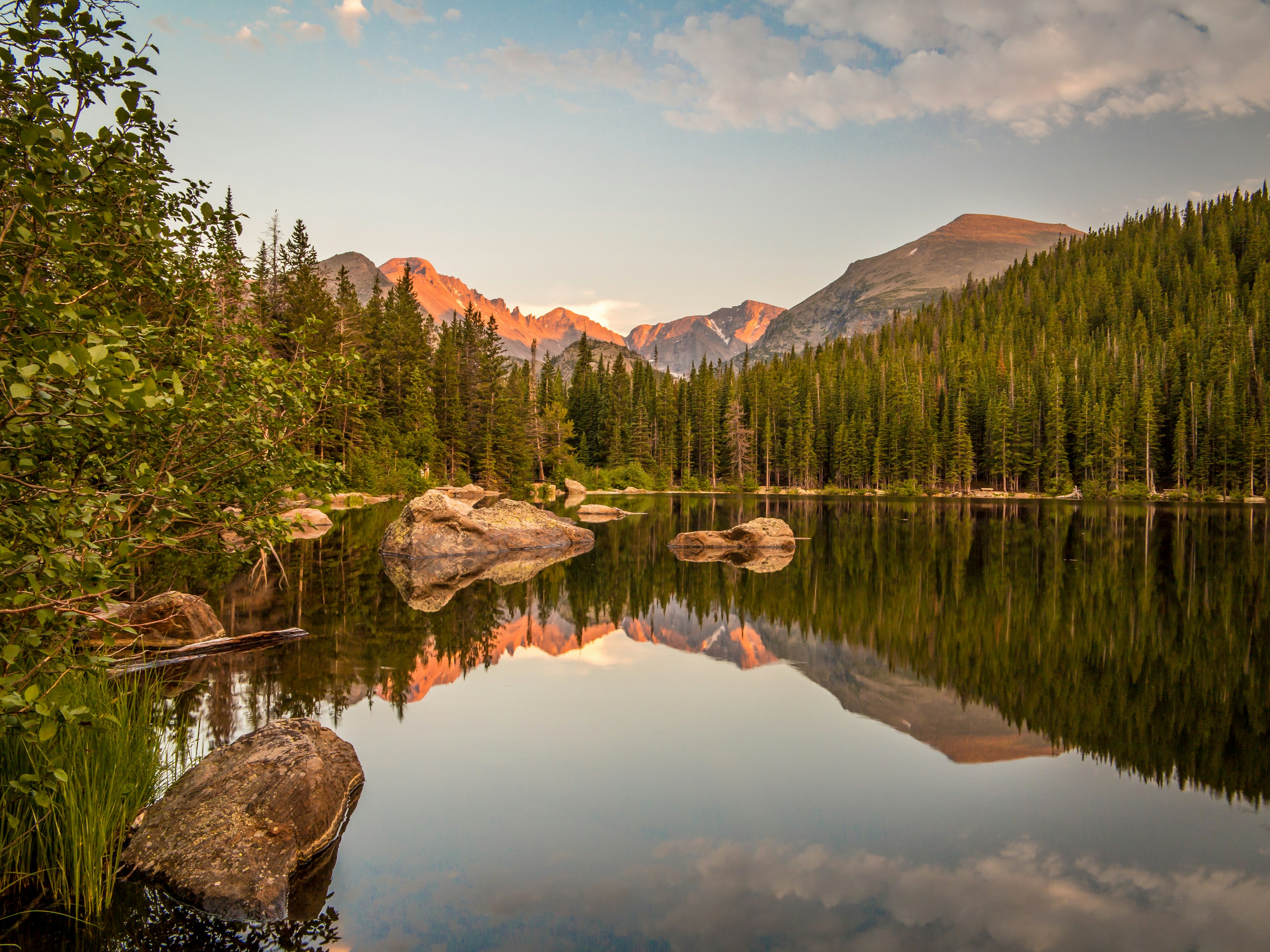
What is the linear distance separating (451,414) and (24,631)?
58.7 meters

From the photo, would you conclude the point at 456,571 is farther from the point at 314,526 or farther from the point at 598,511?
the point at 598,511

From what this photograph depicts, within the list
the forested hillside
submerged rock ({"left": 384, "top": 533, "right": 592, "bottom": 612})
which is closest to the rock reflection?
submerged rock ({"left": 384, "top": 533, "right": 592, "bottom": 612})

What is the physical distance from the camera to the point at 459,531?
2484cm

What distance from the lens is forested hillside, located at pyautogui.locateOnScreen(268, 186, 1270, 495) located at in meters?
60.8

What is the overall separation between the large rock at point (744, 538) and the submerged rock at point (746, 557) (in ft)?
0.90

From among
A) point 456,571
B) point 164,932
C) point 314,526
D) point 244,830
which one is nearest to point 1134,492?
point 456,571

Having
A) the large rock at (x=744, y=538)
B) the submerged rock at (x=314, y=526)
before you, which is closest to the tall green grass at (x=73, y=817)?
the submerged rock at (x=314, y=526)

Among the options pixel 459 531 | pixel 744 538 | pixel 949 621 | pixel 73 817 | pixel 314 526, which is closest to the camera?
pixel 73 817

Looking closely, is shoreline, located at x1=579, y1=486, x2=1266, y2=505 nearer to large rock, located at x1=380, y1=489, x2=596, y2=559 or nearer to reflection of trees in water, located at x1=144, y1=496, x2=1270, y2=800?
large rock, located at x1=380, y1=489, x2=596, y2=559

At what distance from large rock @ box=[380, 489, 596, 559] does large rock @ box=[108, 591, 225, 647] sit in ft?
38.1

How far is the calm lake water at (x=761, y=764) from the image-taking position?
5168mm

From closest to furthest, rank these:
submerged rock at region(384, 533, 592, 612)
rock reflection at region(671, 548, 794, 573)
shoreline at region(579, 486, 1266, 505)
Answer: submerged rock at region(384, 533, 592, 612) → rock reflection at region(671, 548, 794, 573) → shoreline at region(579, 486, 1266, 505)

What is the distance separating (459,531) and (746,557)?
413 inches

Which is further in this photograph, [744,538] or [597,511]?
[597,511]
